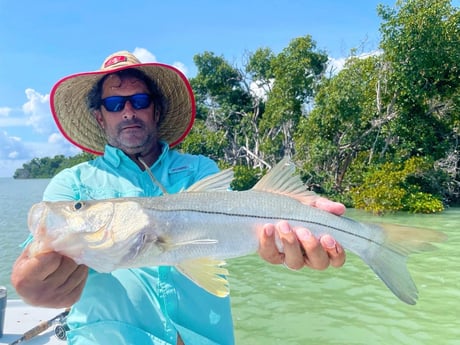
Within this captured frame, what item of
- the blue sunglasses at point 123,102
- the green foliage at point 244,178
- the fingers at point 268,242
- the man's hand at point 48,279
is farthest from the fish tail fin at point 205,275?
the green foliage at point 244,178

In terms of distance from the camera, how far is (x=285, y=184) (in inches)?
78.0

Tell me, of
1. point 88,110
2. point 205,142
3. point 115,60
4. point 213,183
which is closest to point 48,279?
point 213,183

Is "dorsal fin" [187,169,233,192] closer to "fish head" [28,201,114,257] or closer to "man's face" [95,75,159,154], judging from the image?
"fish head" [28,201,114,257]

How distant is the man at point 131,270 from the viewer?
1.81m

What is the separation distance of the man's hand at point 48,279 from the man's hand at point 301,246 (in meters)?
0.79

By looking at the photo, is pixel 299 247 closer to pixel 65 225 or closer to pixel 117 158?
pixel 65 225

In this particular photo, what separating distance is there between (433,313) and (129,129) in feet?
15.4

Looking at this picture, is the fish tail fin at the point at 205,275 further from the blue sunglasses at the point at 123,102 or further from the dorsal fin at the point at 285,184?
the blue sunglasses at the point at 123,102

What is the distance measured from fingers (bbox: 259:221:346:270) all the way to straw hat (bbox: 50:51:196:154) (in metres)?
1.38

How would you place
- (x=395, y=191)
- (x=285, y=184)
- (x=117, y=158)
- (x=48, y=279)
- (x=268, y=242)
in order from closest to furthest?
1. (x=48, y=279)
2. (x=268, y=242)
3. (x=285, y=184)
4. (x=117, y=158)
5. (x=395, y=191)

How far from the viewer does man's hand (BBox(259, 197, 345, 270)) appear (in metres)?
1.82

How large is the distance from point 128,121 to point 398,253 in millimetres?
1624

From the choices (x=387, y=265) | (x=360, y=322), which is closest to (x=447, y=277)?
(x=360, y=322)

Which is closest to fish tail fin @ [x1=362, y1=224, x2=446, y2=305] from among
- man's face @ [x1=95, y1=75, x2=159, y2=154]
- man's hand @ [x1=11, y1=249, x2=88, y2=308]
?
man's hand @ [x1=11, y1=249, x2=88, y2=308]
